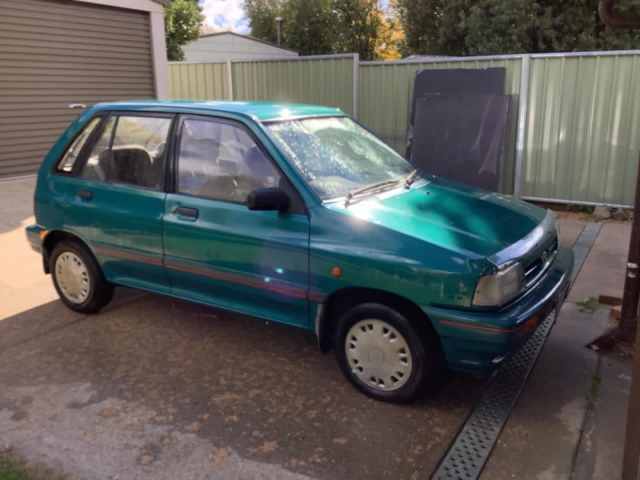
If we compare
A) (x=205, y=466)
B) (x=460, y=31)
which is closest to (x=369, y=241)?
(x=205, y=466)

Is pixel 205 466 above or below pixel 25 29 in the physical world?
below

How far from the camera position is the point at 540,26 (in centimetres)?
1741

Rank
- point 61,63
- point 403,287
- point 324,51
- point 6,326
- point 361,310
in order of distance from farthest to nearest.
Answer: point 324,51 < point 61,63 < point 6,326 < point 361,310 < point 403,287

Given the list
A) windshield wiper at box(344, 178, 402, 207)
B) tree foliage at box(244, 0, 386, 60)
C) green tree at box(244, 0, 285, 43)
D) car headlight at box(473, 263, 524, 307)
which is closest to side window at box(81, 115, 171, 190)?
windshield wiper at box(344, 178, 402, 207)

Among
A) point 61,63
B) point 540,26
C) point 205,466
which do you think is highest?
point 540,26

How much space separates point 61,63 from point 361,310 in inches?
340

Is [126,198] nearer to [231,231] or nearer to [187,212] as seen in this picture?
[187,212]

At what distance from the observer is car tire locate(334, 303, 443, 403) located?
10.9ft

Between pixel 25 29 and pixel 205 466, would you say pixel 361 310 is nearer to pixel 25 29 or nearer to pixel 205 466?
pixel 205 466

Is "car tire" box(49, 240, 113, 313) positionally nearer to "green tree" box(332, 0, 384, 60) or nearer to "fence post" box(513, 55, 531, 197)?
"fence post" box(513, 55, 531, 197)

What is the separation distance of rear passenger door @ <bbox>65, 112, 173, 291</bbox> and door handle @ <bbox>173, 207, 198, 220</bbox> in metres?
0.16

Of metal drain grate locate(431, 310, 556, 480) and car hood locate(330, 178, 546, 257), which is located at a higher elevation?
car hood locate(330, 178, 546, 257)

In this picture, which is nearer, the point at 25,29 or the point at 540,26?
the point at 25,29

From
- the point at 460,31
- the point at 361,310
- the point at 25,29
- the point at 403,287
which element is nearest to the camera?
the point at 403,287
